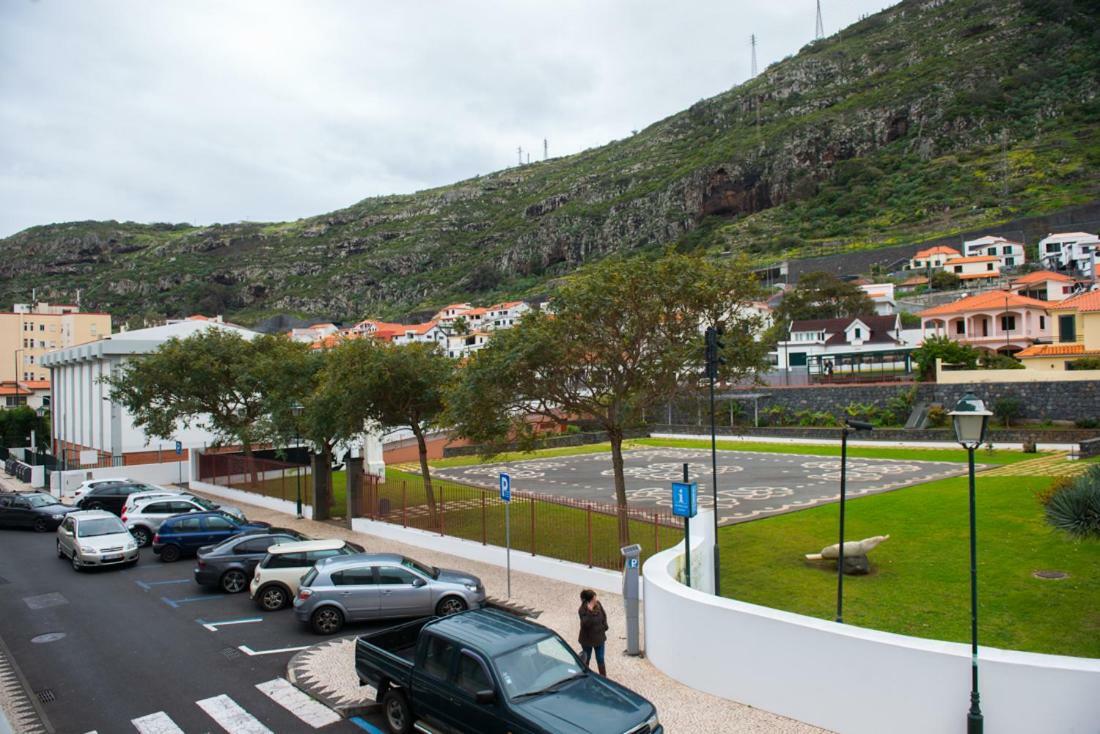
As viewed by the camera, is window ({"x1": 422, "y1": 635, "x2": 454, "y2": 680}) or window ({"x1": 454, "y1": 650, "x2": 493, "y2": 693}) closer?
window ({"x1": 454, "y1": 650, "x2": 493, "y2": 693})

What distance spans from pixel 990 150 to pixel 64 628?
139 metres

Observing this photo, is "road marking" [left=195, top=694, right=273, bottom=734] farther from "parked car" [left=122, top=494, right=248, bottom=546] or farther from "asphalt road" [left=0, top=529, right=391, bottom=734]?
"parked car" [left=122, top=494, right=248, bottom=546]

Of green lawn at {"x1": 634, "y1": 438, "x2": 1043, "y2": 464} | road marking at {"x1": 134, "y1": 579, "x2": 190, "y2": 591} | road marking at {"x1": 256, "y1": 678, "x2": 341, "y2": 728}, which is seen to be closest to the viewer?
road marking at {"x1": 256, "y1": 678, "x2": 341, "y2": 728}

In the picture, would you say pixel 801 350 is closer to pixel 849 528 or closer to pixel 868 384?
pixel 868 384

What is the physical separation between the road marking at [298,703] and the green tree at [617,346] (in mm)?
8882

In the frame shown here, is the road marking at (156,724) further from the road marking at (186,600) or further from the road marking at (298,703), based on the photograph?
the road marking at (186,600)

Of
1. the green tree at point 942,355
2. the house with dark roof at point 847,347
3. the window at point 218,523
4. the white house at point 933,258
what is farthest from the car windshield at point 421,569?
the white house at point 933,258

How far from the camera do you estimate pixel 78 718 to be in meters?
9.66

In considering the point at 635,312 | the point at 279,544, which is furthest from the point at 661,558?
the point at 279,544

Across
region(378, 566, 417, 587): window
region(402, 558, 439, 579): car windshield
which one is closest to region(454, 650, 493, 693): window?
region(378, 566, 417, 587): window

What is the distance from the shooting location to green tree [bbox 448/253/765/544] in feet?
60.4

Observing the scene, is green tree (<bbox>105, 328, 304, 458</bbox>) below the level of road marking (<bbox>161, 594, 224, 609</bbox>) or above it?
above

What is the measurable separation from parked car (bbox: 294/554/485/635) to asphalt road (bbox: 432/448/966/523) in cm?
1152

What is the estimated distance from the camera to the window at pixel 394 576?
13.8 m
